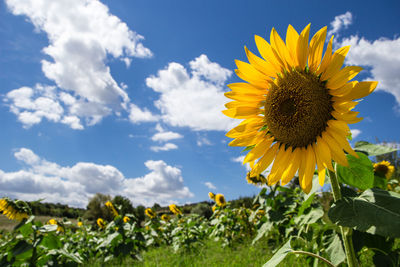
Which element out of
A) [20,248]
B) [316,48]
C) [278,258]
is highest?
[316,48]

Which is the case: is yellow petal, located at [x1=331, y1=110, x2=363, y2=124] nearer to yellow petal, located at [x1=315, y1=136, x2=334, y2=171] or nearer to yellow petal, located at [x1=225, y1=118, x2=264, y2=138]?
yellow petal, located at [x1=315, y1=136, x2=334, y2=171]

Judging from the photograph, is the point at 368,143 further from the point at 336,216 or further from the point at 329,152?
the point at 336,216

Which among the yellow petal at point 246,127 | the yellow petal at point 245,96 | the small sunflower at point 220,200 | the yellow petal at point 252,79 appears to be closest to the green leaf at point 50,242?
the yellow petal at point 246,127

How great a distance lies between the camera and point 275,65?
1511 mm

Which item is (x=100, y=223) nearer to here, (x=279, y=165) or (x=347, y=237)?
(x=279, y=165)

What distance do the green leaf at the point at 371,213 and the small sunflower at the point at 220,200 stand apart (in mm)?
6361

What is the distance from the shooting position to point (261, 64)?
1546mm

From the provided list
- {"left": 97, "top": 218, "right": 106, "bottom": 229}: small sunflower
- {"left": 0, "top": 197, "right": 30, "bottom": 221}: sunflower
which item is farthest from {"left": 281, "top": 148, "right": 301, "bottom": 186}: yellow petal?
{"left": 97, "top": 218, "right": 106, "bottom": 229}: small sunflower

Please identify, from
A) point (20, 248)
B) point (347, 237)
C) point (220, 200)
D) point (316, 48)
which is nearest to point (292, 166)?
point (347, 237)

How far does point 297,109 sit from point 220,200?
6.40 metres

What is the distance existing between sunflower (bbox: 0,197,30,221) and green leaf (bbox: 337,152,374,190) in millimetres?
4400

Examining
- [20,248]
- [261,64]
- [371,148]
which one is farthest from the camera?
[20,248]

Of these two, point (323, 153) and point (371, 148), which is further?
point (371, 148)

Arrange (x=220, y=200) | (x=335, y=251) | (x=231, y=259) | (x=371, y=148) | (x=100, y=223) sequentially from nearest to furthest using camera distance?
1. (x=371, y=148)
2. (x=335, y=251)
3. (x=231, y=259)
4. (x=220, y=200)
5. (x=100, y=223)
